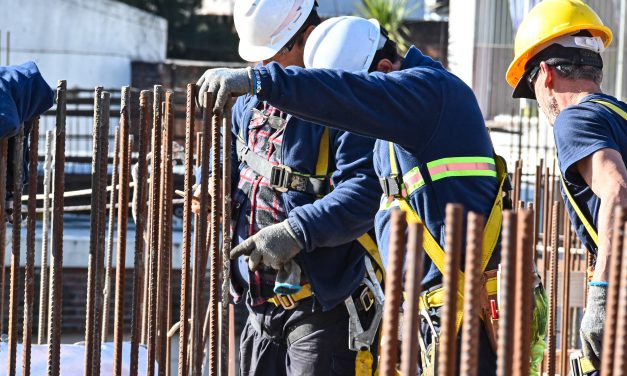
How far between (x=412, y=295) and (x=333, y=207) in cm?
192

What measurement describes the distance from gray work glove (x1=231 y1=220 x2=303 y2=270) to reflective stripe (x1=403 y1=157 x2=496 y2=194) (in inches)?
24.8

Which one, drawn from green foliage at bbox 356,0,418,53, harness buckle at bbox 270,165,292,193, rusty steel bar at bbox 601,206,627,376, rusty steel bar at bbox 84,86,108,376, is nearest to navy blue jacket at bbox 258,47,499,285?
harness buckle at bbox 270,165,292,193

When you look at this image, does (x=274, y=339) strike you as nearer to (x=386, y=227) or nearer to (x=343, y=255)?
(x=343, y=255)

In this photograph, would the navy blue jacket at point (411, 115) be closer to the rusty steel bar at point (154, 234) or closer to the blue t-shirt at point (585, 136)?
the blue t-shirt at point (585, 136)

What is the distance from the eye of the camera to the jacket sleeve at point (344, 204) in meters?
4.25

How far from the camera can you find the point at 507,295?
2.35m

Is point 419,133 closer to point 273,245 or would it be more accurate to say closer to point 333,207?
point 333,207

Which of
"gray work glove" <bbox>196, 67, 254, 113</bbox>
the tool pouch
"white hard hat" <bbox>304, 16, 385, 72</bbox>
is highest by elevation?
"white hard hat" <bbox>304, 16, 385, 72</bbox>

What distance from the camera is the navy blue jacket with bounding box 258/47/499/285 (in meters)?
3.29

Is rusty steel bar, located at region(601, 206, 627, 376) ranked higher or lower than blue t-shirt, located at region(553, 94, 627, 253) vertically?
lower

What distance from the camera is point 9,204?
468 centimetres

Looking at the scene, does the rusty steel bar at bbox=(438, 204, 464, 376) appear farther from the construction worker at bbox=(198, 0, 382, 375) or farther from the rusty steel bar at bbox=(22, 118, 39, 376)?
the rusty steel bar at bbox=(22, 118, 39, 376)

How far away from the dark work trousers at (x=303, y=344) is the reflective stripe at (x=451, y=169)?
0.89m

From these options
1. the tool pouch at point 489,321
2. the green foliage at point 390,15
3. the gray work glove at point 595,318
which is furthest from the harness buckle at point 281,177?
the green foliage at point 390,15
